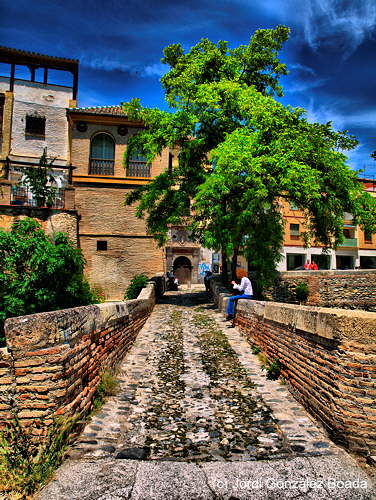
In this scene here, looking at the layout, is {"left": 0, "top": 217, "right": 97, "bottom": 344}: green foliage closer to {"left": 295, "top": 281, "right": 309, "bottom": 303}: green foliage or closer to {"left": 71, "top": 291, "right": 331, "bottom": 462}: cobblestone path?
{"left": 71, "top": 291, "right": 331, "bottom": 462}: cobblestone path

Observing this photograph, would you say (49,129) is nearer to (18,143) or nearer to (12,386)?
(18,143)

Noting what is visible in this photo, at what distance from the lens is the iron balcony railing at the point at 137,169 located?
2084 centimetres

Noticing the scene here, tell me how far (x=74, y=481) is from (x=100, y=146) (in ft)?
67.0

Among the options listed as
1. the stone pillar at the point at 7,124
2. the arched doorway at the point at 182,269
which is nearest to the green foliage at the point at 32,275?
the stone pillar at the point at 7,124

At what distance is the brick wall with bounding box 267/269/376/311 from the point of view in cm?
1845

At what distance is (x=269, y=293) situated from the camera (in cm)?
1973

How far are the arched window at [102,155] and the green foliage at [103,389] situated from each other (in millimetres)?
17698

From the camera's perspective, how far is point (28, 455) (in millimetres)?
2787

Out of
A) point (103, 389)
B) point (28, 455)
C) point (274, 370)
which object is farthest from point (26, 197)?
point (28, 455)

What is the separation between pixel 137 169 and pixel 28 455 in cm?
1933

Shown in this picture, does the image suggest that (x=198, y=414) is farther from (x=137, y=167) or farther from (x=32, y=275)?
(x=137, y=167)

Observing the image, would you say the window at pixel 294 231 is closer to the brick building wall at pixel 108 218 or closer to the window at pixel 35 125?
the brick building wall at pixel 108 218

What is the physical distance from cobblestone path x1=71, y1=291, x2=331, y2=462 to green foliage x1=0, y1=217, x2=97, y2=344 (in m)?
5.57

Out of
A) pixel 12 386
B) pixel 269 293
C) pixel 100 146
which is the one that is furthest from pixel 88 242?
pixel 12 386
